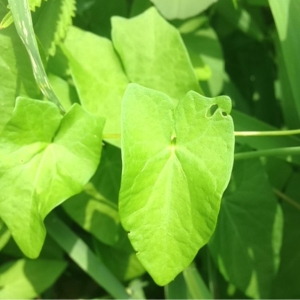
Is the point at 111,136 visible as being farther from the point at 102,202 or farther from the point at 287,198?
the point at 287,198

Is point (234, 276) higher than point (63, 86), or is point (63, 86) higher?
point (63, 86)

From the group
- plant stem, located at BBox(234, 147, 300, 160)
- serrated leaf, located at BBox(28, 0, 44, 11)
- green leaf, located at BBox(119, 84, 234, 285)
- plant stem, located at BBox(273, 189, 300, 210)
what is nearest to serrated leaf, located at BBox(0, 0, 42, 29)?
serrated leaf, located at BBox(28, 0, 44, 11)

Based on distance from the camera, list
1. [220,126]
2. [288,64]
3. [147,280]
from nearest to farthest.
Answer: [220,126] < [288,64] < [147,280]

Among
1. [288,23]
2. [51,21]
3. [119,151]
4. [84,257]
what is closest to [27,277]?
[84,257]

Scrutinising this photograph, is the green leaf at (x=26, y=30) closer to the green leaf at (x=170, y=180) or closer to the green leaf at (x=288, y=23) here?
the green leaf at (x=170, y=180)

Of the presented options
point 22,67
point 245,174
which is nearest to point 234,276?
point 245,174

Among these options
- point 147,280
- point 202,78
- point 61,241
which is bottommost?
point 147,280

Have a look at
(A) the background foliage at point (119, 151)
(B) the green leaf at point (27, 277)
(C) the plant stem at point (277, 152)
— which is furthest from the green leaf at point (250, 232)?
(B) the green leaf at point (27, 277)

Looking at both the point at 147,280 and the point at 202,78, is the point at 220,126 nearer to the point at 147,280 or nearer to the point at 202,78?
the point at 202,78
